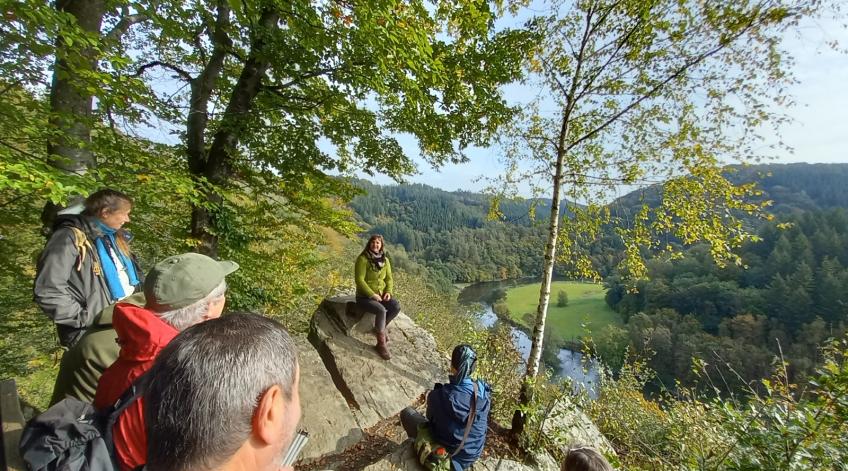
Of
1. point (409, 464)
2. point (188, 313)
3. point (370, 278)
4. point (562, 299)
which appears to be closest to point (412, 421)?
point (409, 464)

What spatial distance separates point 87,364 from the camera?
1.85 metres

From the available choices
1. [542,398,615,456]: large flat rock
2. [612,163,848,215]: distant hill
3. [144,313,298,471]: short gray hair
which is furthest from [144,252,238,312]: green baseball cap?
[612,163,848,215]: distant hill

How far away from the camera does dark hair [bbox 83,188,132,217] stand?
283cm

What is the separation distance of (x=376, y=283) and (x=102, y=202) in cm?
384

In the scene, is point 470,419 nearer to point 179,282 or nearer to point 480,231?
point 179,282

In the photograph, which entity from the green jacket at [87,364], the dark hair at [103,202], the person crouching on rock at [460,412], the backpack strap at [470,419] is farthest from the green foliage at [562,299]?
the green jacket at [87,364]

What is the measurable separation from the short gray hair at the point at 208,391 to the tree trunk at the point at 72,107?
3.68 meters

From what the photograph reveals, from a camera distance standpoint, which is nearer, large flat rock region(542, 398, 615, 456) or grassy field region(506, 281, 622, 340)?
large flat rock region(542, 398, 615, 456)

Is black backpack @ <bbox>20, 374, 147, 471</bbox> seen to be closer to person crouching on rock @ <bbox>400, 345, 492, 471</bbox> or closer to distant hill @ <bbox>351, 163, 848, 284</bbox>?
person crouching on rock @ <bbox>400, 345, 492, 471</bbox>

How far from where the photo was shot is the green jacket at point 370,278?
19.5ft

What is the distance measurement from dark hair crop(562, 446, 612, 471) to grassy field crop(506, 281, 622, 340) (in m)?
45.2

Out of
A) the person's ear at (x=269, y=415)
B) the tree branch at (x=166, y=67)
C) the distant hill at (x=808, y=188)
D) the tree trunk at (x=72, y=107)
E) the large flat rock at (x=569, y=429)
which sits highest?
the distant hill at (x=808, y=188)

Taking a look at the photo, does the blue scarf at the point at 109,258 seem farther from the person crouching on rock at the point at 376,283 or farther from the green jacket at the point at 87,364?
the person crouching on rock at the point at 376,283

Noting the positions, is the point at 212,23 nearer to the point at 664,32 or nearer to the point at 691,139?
the point at 664,32
